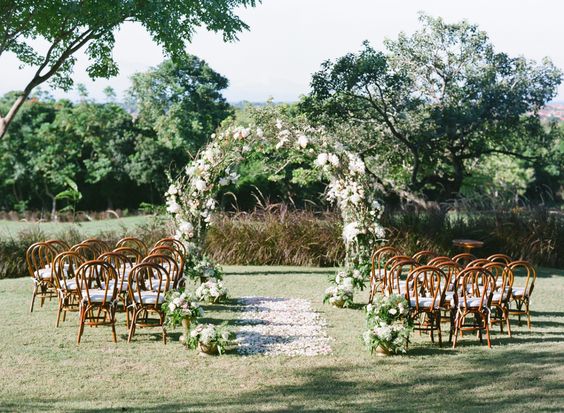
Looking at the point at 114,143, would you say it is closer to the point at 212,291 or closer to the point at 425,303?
the point at 212,291

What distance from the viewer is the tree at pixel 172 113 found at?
82.6 feet

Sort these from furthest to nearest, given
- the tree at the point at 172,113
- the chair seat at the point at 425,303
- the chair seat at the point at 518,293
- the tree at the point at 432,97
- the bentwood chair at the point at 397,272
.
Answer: the tree at the point at 172,113, the tree at the point at 432,97, the chair seat at the point at 518,293, the bentwood chair at the point at 397,272, the chair seat at the point at 425,303

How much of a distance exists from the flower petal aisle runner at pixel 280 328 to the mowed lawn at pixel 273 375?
211 mm

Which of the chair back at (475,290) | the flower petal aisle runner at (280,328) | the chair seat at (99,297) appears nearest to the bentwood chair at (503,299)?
the chair back at (475,290)

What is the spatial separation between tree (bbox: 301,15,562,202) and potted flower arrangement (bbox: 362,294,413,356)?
11.5m

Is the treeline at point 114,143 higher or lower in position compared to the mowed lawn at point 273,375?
higher

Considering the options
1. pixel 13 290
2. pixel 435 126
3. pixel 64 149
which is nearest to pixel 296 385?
pixel 13 290

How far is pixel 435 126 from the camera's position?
18.9 meters

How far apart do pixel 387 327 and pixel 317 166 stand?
13.2ft

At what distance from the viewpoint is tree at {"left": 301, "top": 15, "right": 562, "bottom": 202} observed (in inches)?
733

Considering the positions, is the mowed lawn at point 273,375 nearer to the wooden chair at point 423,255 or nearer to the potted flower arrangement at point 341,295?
the potted flower arrangement at point 341,295

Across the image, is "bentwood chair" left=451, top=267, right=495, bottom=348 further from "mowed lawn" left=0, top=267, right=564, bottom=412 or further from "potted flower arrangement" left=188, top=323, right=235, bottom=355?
"potted flower arrangement" left=188, top=323, right=235, bottom=355

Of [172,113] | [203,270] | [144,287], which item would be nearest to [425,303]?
[144,287]

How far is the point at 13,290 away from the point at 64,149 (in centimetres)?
1521
